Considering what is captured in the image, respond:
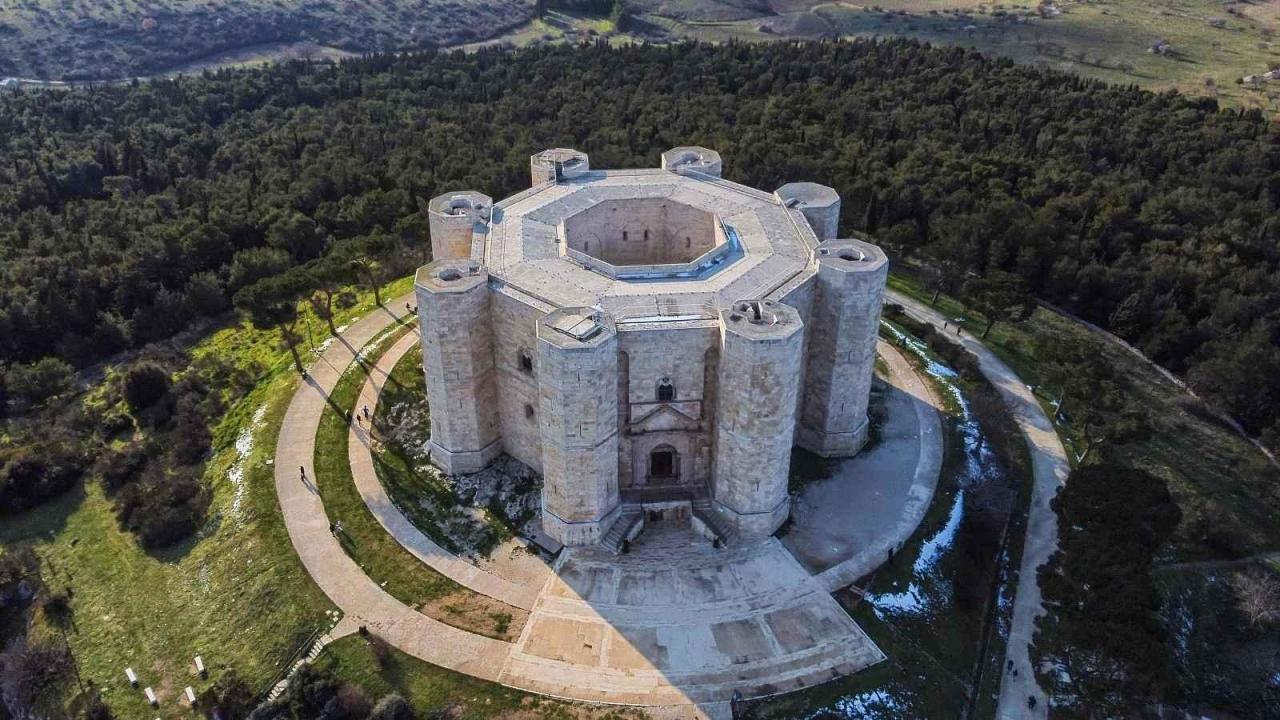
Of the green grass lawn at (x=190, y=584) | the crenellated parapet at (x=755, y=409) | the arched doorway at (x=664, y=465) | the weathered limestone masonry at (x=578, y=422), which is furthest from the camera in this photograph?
the arched doorway at (x=664, y=465)

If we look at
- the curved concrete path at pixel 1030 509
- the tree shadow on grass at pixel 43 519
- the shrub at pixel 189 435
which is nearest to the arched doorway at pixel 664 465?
the curved concrete path at pixel 1030 509

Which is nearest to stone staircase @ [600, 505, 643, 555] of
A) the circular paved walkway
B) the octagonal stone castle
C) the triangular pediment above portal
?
the octagonal stone castle

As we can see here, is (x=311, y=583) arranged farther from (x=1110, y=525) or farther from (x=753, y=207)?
(x=1110, y=525)

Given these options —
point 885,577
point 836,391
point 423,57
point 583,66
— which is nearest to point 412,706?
point 885,577

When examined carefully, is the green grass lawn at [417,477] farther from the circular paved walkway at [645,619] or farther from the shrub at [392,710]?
the shrub at [392,710]

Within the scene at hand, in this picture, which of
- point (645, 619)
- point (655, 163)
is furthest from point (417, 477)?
point (655, 163)

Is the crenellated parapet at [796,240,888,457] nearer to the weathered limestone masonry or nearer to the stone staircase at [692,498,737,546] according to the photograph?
the stone staircase at [692,498,737,546]
